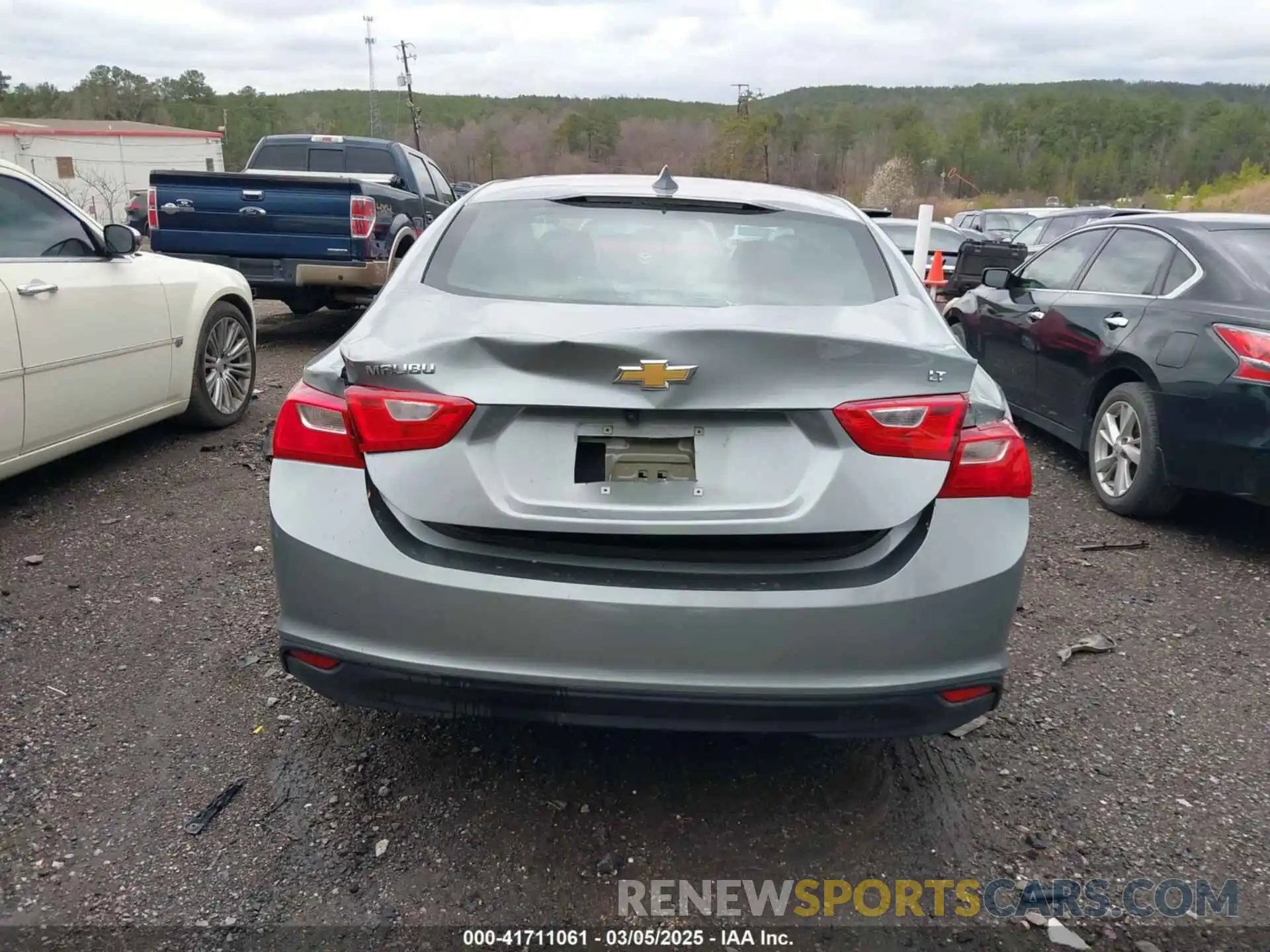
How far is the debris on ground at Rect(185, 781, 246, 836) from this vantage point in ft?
8.55

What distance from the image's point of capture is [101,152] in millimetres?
68500

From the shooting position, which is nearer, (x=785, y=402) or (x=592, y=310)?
(x=785, y=402)

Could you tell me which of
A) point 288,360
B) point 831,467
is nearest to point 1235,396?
point 831,467

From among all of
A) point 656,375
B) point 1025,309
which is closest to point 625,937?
point 656,375

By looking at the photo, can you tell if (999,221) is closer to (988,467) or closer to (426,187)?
(426,187)

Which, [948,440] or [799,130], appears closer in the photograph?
[948,440]

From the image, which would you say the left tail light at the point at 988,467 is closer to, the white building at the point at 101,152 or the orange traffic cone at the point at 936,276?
the orange traffic cone at the point at 936,276

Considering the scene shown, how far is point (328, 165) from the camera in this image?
12617mm

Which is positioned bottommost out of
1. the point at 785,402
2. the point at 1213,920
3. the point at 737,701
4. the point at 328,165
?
the point at 1213,920

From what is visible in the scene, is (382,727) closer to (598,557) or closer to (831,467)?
(598,557)

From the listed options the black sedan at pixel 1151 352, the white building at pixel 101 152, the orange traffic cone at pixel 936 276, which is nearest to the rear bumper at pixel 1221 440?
the black sedan at pixel 1151 352

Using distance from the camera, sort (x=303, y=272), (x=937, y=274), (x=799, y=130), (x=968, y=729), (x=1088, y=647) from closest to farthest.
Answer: (x=968, y=729), (x=1088, y=647), (x=303, y=272), (x=937, y=274), (x=799, y=130)

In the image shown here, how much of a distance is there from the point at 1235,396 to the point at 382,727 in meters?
3.93

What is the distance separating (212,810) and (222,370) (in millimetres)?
4343
